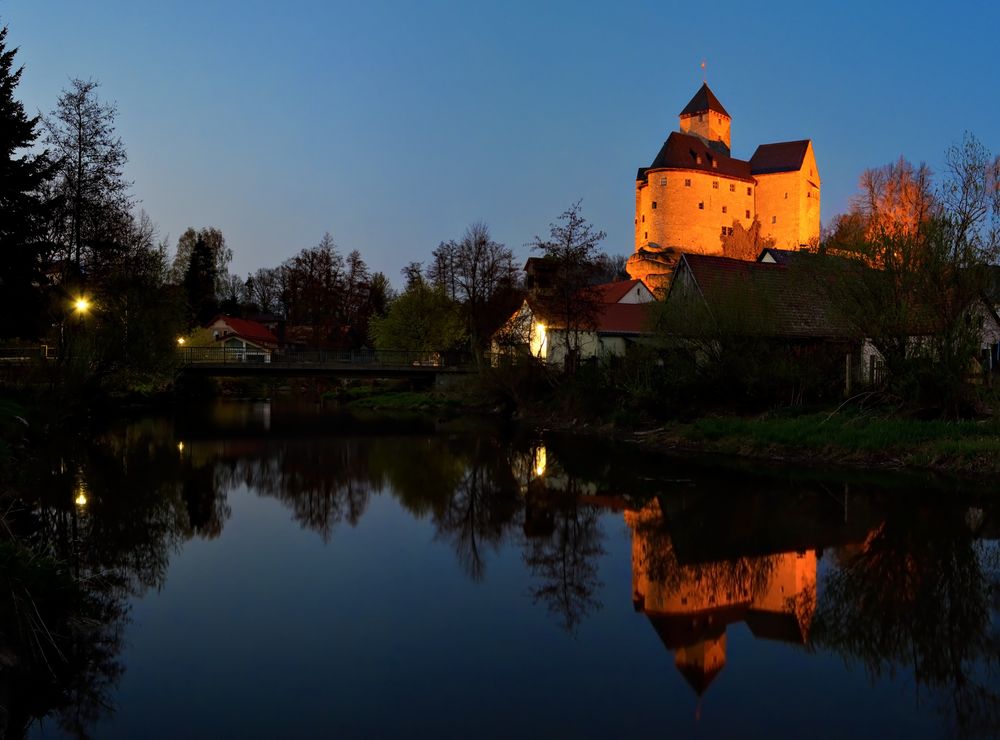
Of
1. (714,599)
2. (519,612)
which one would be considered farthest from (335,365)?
(714,599)

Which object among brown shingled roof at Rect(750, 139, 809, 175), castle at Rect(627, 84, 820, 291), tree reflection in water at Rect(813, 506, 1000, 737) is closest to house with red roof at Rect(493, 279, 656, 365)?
tree reflection in water at Rect(813, 506, 1000, 737)

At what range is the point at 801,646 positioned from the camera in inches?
274

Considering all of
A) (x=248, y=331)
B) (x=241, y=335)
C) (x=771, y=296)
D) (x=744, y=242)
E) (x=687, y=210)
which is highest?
(x=687, y=210)

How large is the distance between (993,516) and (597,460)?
9471 mm

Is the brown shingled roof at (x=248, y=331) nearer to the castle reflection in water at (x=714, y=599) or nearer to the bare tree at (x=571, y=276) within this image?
the bare tree at (x=571, y=276)

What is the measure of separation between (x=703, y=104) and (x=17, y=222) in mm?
96005

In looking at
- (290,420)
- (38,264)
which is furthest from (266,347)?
(38,264)

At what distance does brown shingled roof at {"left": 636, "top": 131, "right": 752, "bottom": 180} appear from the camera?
9444 centimetres

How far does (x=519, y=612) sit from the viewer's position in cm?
811

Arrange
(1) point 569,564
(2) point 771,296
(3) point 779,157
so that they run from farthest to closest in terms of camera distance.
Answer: (3) point 779,157 → (2) point 771,296 → (1) point 569,564

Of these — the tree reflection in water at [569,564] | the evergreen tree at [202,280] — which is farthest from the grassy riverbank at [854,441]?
the evergreen tree at [202,280]

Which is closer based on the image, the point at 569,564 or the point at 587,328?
the point at 569,564

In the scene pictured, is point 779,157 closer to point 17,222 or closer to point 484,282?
point 484,282

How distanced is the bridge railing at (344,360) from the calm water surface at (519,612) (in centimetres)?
3093
